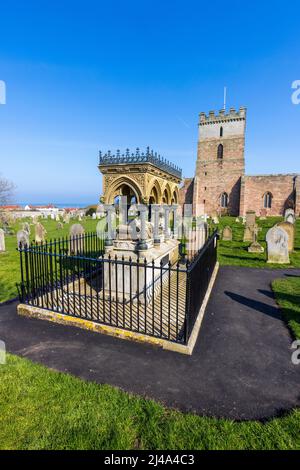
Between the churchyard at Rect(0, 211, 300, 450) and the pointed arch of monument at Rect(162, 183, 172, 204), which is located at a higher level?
the pointed arch of monument at Rect(162, 183, 172, 204)

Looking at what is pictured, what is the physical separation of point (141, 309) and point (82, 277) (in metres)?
2.80

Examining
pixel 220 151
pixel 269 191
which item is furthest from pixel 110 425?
pixel 220 151

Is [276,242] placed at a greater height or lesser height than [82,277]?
greater

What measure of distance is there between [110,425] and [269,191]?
38.1m

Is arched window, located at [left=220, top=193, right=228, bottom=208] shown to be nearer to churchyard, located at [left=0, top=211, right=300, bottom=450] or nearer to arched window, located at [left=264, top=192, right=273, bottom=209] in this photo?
arched window, located at [left=264, top=192, right=273, bottom=209]

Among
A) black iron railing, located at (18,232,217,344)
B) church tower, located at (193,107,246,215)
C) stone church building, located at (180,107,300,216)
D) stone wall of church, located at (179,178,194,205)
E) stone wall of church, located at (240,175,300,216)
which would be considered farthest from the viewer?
stone wall of church, located at (179,178,194,205)

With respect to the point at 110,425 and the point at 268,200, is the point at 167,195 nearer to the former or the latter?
the point at 110,425

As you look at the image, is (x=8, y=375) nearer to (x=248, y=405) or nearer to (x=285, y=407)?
(x=248, y=405)

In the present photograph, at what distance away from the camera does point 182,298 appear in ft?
19.6

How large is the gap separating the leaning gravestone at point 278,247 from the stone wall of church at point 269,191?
27.2 metres

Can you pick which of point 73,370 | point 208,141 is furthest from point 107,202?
point 208,141

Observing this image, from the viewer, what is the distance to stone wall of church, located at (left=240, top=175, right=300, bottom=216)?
3350 centimetres

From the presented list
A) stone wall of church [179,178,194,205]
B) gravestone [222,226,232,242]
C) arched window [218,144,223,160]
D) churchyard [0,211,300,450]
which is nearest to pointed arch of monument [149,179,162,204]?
churchyard [0,211,300,450]

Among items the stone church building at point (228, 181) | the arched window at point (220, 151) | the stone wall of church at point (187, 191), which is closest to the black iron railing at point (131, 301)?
the stone church building at point (228, 181)
